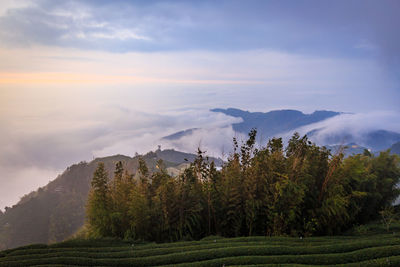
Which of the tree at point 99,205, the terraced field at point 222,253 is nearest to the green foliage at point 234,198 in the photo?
the tree at point 99,205

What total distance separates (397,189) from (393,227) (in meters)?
7.20

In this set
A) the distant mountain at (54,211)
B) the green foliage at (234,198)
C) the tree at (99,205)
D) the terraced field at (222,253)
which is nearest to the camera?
the terraced field at (222,253)

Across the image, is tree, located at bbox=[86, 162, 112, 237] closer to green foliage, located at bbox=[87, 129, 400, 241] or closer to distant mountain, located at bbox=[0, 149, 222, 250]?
green foliage, located at bbox=[87, 129, 400, 241]

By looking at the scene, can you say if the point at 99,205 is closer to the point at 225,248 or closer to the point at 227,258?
the point at 225,248

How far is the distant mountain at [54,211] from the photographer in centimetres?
8062

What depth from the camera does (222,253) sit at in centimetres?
930

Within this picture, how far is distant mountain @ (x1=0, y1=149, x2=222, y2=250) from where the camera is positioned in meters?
80.6

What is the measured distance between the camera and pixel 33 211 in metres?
93.6

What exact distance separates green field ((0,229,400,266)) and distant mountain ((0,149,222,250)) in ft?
195

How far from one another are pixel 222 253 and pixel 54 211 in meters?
94.3

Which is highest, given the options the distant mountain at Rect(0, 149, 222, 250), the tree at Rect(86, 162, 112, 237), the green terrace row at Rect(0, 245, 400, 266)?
the tree at Rect(86, 162, 112, 237)

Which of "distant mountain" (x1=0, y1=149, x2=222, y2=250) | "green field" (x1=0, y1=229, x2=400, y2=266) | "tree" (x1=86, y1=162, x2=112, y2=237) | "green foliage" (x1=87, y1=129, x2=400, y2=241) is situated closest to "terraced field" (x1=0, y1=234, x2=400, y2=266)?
"green field" (x1=0, y1=229, x2=400, y2=266)

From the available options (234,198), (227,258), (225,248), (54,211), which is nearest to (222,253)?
(225,248)

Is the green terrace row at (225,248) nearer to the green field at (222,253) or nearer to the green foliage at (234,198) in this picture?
the green field at (222,253)
